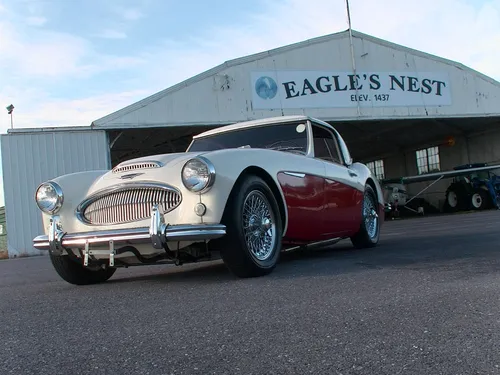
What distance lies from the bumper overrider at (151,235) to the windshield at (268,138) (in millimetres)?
1977

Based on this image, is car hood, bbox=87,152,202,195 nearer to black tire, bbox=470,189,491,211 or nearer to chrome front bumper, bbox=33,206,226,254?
chrome front bumper, bbox=33,206,226,254

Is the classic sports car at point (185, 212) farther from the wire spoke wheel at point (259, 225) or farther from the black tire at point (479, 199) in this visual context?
the black tire at point (479, 199)

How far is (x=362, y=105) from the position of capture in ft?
59.5

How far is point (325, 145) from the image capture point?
243 inches

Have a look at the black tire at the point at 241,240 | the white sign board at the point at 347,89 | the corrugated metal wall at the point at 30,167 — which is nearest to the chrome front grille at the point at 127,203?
the black tire at the point at 241,240

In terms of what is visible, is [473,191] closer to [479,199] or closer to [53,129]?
[479,199]

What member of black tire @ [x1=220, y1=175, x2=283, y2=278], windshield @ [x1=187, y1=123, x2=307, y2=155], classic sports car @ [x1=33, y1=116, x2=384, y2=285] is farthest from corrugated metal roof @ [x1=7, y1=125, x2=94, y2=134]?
black tire @ [x1=220, y1=175, x2=283, y2=278]

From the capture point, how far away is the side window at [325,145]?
233 inches

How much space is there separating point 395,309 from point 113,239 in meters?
2.13

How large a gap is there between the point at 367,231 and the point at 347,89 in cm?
1202

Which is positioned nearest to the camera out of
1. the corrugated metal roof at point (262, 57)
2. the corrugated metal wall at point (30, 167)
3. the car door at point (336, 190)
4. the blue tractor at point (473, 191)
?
the car door at point (336, 190)

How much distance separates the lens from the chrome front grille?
13.2 ft

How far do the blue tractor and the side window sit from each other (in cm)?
1687

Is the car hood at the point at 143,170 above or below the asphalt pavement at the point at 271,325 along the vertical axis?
above
